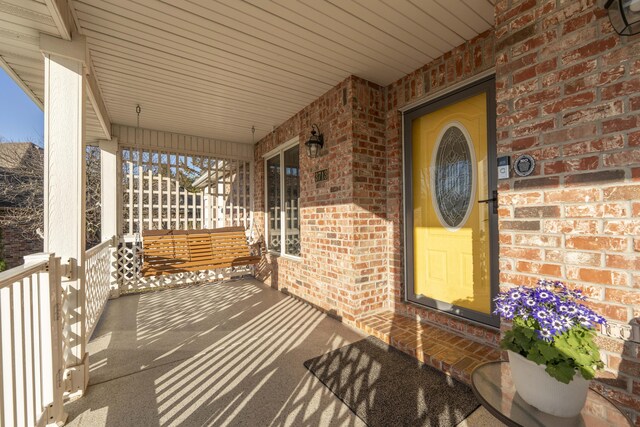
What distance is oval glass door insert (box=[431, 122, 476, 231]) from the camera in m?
2.62

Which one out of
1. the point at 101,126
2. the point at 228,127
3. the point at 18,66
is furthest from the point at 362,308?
the point at 101,126

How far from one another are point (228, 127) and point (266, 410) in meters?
4.23

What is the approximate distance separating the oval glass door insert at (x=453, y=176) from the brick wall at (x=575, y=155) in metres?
0.81

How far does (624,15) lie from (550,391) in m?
1.71

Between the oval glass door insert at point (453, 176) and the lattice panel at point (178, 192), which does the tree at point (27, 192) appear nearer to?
the lattice panel at point (178, 192)

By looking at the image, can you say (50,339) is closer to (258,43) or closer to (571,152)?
(258,43)

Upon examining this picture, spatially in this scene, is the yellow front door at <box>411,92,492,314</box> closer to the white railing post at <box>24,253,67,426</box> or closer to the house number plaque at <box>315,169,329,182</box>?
the house number plaque at <box>315,169,329,182</box>

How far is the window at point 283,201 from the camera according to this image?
4535 mm

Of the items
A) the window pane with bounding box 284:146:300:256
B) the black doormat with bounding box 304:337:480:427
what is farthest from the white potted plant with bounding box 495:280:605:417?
the window pane with bounding box 284:146:300:256

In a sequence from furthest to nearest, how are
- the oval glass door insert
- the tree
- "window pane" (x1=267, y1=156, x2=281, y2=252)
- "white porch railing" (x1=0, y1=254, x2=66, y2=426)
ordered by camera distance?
the tree < "window pane" (x1=267, y1=156, x2=281, y2=252) < the oval glass door insert < "white porch railing" (x1=0, y1=254, x2=66, y2=426)

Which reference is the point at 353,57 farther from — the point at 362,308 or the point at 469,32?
the point at 362,308

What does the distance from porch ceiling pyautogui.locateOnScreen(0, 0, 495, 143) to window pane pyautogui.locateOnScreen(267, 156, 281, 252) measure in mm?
1650

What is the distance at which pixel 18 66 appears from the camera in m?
2.46

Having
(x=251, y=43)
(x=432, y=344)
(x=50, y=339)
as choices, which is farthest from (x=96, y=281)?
(x=432, y=344)
